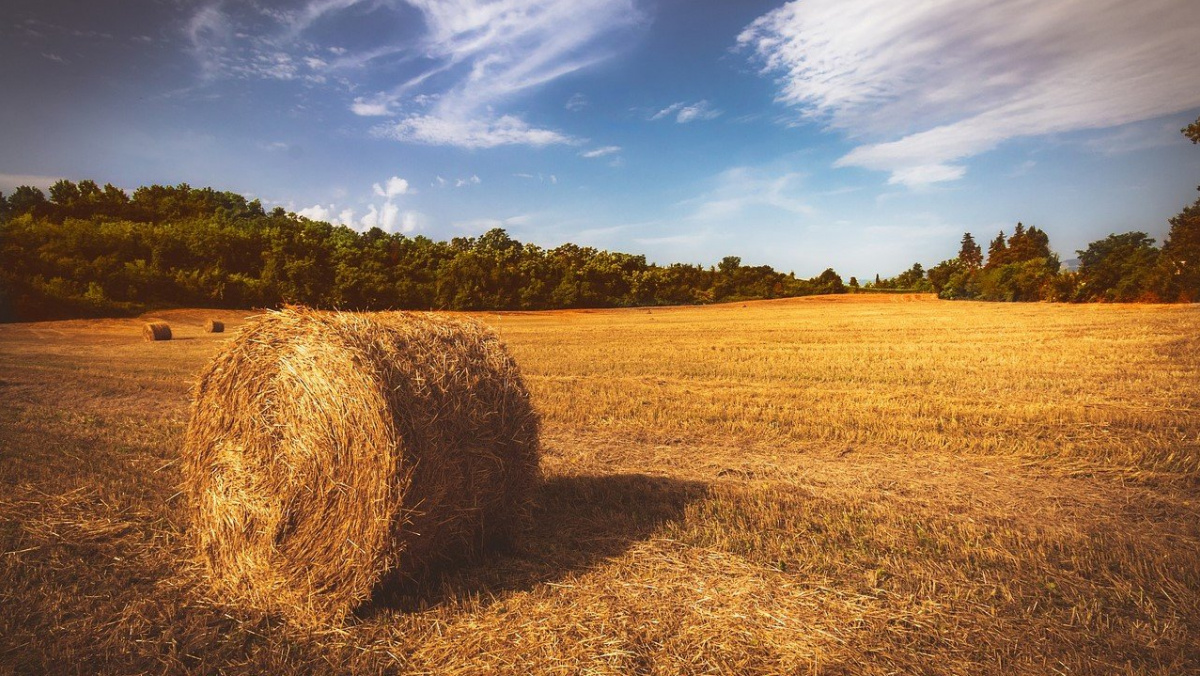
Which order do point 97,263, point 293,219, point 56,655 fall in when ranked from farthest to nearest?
point 293,219 < point 97,263 < point 56,655

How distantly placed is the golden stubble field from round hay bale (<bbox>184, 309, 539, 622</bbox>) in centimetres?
31

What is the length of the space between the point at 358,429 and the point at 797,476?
5.06 m

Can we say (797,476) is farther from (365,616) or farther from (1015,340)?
(1015,340)

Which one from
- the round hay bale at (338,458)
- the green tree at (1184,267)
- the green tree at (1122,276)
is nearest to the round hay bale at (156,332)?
the round hay bale at (338,458)

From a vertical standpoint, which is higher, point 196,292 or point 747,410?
point 196,292

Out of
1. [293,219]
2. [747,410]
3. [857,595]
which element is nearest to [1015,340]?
[747,410]

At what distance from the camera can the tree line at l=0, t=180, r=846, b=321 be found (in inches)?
1325

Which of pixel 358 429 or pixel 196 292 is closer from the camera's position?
pixel 358 429

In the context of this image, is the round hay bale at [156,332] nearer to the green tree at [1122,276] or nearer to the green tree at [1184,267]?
the green tree at [1184,267]

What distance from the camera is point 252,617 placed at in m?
4.31

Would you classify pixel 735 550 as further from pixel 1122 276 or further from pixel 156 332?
pixel 1122 276

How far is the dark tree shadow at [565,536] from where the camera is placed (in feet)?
15.1

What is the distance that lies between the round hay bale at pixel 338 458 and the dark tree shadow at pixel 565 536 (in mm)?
177

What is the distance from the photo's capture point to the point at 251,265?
139 ft
